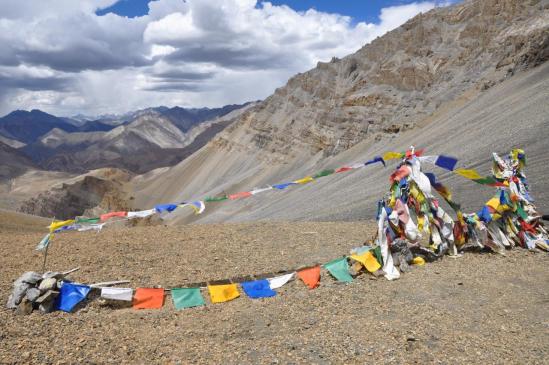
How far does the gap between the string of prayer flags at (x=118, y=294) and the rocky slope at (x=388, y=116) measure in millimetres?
12385

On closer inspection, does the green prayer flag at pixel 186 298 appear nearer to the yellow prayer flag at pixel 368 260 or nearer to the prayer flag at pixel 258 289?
the prayer flag at pixel 258 289

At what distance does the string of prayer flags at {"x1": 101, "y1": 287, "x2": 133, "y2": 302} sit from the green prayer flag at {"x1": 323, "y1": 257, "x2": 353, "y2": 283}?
3536mm

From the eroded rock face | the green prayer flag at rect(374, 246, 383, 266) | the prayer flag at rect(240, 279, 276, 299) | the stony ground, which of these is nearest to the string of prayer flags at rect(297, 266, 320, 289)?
the stony ground

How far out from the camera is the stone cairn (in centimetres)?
722

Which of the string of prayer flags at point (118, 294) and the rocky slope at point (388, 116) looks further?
the rocky slope at point (388, 116)

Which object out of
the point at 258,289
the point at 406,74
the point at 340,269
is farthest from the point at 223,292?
the point at 406,74

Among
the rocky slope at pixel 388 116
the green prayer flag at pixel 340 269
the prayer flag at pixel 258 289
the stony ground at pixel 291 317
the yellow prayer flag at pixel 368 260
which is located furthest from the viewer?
the rocky slope at pixel 388 116

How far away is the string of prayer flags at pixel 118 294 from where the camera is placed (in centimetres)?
787

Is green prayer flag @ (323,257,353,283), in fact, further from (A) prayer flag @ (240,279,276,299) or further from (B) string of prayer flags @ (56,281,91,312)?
(B) string of prayer flags @ (56,281,91,312)

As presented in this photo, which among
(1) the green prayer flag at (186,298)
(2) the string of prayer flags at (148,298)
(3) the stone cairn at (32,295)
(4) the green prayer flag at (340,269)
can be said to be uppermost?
(3) the stone cairn at (32,295)

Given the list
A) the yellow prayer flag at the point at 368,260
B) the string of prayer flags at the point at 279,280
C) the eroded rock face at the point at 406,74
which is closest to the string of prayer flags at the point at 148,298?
the string of prayer flags at the point at 279,280

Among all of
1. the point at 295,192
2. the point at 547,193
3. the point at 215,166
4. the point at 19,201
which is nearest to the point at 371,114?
the point at 295,192

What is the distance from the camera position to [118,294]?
791cm

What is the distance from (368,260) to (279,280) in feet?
5.60
